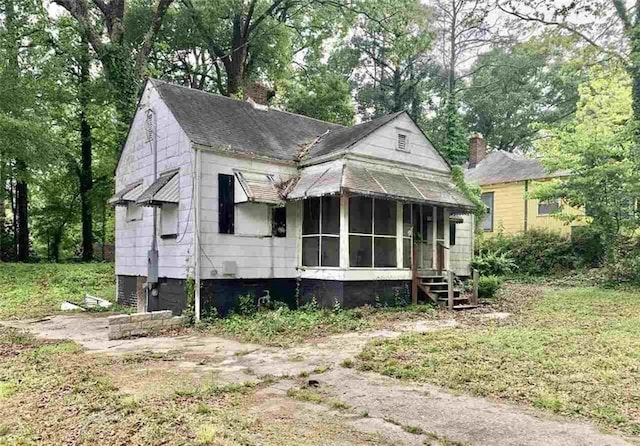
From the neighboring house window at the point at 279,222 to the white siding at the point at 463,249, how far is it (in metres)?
5.99

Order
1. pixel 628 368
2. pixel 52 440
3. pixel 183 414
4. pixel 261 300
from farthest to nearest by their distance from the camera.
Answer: pixel 261 300, pixel 628 368, pixel 183 414, pixel 52 440

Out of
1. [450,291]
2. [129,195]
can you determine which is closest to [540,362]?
[450,291]

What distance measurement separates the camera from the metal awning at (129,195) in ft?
41.7

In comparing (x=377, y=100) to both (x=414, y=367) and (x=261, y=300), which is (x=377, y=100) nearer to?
(x=261, y=300)

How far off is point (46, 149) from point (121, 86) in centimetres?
364

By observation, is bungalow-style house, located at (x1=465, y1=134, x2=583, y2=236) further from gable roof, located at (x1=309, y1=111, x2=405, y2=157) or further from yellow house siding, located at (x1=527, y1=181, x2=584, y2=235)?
gable roof, located at (x1=309, y1=111, x2=405, y2=157)

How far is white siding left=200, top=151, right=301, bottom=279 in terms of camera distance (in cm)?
1125

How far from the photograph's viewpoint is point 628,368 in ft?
20.6

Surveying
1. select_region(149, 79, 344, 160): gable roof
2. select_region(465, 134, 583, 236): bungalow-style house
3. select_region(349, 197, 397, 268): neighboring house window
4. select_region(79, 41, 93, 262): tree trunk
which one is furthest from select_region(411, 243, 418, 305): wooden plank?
select_region(79, 41, 93, 262): tree trunk

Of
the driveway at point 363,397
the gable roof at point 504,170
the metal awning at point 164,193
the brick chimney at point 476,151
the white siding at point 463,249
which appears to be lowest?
the driveway at point 363,397

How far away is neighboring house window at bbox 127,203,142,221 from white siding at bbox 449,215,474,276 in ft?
31.4

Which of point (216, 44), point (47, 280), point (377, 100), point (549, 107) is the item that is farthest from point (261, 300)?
point (549, 107)

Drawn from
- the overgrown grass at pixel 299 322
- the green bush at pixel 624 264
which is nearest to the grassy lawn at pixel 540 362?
the overgrown grass at pixel 299 322

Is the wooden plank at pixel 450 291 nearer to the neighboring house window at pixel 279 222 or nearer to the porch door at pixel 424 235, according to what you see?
the porch door at pixel 424 235
